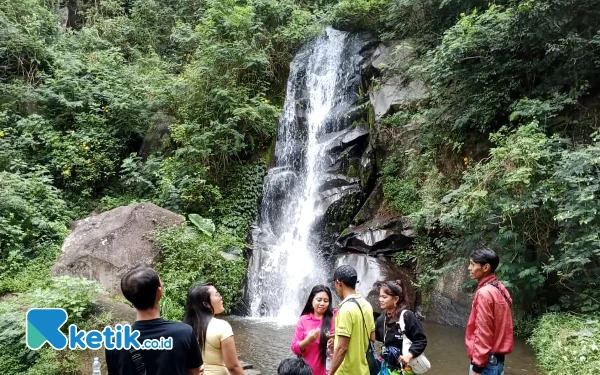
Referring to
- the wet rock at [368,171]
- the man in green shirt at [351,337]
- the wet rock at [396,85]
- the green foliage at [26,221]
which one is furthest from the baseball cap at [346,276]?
the wet rock at [396,85]

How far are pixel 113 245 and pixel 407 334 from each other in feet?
22.6

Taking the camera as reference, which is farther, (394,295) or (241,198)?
(241,198)

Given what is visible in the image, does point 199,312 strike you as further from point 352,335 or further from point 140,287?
point 352,335

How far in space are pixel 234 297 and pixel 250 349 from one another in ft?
9.23

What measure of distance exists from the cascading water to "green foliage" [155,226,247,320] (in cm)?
96

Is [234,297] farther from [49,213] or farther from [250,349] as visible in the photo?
[49,213]

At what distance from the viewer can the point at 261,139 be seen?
13445 mm

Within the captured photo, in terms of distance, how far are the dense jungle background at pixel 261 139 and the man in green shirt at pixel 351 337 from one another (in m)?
3.31

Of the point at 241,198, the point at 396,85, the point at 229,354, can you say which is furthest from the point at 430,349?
the point at 396,85

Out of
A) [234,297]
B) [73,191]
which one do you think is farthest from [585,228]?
[73,191]

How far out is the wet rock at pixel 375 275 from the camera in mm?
8844

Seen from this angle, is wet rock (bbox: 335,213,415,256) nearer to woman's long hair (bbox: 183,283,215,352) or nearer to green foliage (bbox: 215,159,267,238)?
green foliage (bbox: 215,159,267,238)

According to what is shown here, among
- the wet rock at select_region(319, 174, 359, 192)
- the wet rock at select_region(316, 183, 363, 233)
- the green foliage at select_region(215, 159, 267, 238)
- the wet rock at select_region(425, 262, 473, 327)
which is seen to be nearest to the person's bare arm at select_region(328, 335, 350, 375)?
the wet rock at select_region(425, 262, 473, 327)

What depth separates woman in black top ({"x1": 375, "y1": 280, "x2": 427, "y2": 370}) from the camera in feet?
10.3
